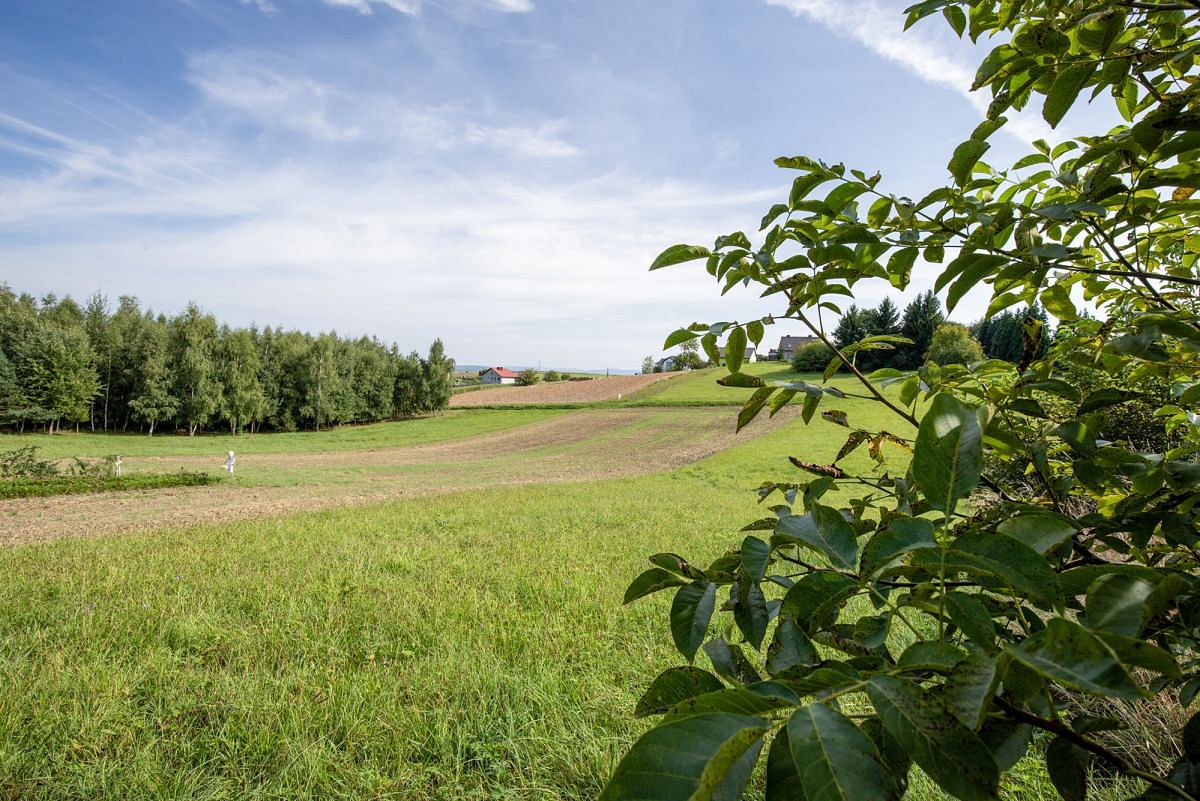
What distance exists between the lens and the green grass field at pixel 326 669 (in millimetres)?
2648

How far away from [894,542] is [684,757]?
368 millimetres

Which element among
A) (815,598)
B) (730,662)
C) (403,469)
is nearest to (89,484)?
(403,469)

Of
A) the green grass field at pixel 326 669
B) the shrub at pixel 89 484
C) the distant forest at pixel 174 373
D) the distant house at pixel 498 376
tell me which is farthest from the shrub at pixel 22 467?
the distant house at pixel 498 376

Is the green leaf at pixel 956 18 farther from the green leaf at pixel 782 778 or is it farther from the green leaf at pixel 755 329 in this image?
the green leaf at pixel 782 778

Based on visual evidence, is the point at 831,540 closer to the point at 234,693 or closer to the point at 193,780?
the point at 193,780

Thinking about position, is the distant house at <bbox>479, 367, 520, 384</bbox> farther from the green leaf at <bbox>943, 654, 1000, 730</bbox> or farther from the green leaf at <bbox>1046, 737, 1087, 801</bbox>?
the green leaf at <bbox>943, 654, 1000, 730</bbox>

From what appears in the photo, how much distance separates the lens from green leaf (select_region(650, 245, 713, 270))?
1166mm

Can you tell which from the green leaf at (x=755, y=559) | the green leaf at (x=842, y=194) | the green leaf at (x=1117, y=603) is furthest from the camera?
the green leaf at (x=842, y=194)

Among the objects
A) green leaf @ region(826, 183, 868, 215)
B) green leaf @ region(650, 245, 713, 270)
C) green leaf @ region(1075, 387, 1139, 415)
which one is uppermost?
green leaf @ region(826, 183, 868, 215)

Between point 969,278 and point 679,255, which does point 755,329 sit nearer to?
point 679,255

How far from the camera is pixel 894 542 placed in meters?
0.63

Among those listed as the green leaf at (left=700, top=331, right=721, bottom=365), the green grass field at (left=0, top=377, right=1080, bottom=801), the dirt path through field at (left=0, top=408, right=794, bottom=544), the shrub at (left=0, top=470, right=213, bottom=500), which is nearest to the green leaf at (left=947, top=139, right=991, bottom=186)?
the green leaf at (left=700, top=331, right=721, bottom=365)

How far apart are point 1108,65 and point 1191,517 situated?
3.13 ft

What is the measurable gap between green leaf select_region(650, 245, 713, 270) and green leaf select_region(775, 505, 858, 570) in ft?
1.98
